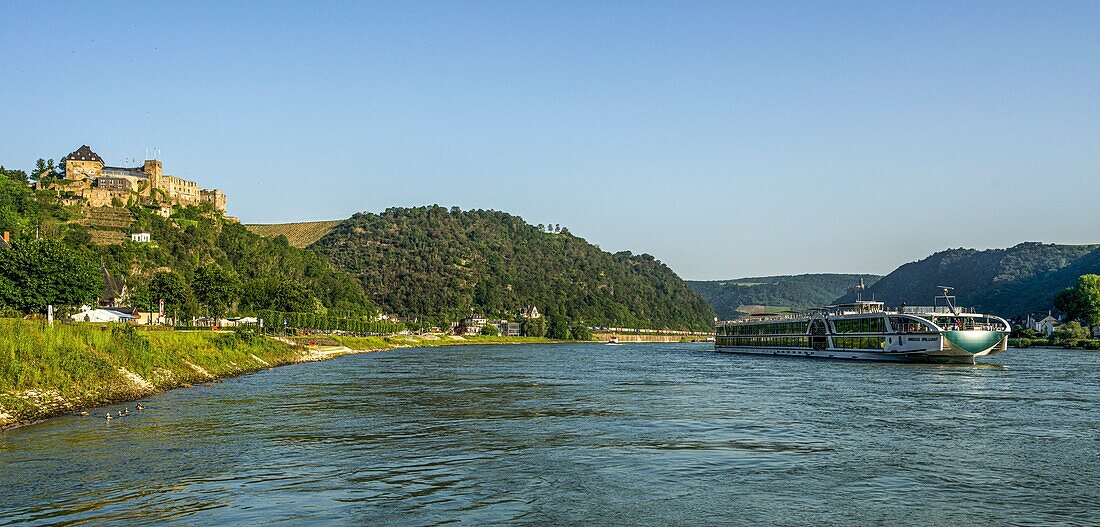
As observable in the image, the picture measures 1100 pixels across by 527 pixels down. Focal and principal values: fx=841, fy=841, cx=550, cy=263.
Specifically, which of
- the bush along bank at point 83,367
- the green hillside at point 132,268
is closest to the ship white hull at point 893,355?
the bush along bank at point 83,367

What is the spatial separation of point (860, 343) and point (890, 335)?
6.41 metres

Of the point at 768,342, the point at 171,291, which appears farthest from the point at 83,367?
the point at 768,342

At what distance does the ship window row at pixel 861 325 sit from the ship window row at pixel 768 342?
24.7 ft

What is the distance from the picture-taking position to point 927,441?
32.8m

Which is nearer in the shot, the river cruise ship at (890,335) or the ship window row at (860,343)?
the river cruise ship at (890,335)

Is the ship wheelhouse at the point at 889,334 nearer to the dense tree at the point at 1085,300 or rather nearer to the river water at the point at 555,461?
the river water at the point at 555,461

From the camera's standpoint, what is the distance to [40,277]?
2864 inches

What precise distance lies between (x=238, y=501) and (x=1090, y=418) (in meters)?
38.9

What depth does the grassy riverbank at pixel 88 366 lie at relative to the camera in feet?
113

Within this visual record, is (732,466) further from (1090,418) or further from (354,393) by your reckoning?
A: (354,393)

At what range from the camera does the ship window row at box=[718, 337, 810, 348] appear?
117 metres

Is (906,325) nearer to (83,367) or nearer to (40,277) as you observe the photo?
(83,367)

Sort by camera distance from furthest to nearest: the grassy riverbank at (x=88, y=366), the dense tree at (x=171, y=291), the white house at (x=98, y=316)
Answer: the dense tree at (x=171, y=291)
the white house at (x=98, y=316)
the grassy riverbank at (x=88, y=366)

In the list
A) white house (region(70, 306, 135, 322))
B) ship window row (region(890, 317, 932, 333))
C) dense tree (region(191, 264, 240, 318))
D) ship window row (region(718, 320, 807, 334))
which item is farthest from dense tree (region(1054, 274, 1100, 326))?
white house (region(70, 306, 135, 322))
